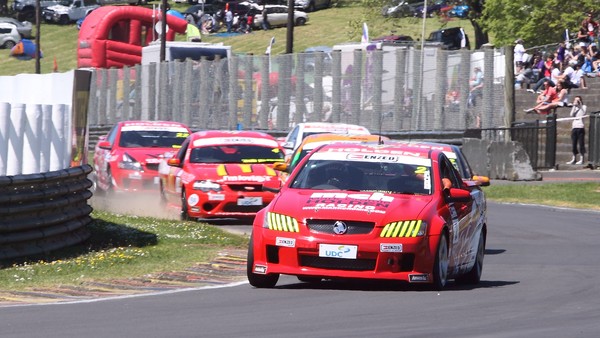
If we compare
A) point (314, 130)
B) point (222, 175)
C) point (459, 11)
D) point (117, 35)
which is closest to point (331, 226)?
point (222, 175)

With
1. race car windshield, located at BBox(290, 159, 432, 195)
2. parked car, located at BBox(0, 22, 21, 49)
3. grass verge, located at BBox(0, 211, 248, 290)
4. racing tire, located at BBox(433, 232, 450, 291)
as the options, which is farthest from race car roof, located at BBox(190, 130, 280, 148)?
parked car, located at BBox(0, 22, 21, 49)

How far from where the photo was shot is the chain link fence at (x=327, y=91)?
36094mm

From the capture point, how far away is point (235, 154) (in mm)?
22766

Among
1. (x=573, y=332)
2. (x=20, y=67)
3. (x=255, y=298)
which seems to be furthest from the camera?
(x=20, y=67)

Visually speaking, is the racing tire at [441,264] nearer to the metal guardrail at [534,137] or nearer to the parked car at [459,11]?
the metal guardrail at [534,137]

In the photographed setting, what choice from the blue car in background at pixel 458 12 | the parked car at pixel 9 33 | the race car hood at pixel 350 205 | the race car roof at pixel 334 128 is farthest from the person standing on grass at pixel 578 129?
the parked car at pixel 9 33

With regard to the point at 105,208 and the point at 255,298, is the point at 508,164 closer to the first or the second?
the point at 105,208

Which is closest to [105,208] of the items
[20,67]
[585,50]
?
[585,50]

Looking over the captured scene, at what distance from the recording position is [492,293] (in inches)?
Result: 491

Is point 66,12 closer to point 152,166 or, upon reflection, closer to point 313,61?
point 313,61

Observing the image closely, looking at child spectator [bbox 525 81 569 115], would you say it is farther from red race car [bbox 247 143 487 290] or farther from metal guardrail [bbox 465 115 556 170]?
red race car [bbox 247 143 487 290]

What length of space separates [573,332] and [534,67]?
3340cm

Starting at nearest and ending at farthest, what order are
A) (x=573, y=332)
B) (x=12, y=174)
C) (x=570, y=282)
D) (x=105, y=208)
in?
(x=573, y=332)
(x=570, y=282)
(x=12, y=174)
(x=105, y=208)

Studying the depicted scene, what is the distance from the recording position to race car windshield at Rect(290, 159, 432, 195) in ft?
43.1
